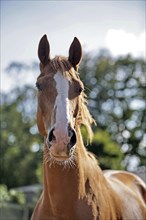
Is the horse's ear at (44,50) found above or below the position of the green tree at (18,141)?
above

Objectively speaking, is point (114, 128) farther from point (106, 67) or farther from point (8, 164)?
point (8, 164)

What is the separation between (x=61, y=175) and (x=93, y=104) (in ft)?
86.0

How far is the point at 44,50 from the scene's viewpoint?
12.7 feet

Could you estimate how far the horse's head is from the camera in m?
3.08

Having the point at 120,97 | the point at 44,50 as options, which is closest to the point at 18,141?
the point at 120,97

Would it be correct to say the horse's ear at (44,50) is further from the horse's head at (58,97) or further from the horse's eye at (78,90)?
the horse's eye at (78,90)

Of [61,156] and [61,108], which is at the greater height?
[61,108]

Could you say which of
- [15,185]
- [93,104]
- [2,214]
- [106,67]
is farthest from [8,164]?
[2,214]

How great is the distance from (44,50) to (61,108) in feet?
2.69

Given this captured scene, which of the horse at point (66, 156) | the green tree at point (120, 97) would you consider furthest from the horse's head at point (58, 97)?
the green tree at point (120, 97)

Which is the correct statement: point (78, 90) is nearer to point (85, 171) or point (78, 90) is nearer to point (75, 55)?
point (75, 55)

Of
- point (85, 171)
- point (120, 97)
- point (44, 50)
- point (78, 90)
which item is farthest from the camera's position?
point (120, 97)

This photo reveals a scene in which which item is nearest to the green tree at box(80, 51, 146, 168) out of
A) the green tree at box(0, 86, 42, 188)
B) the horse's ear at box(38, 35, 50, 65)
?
the green tree at box(0, 86, 42, 188)

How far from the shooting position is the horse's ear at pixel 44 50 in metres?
3.86
